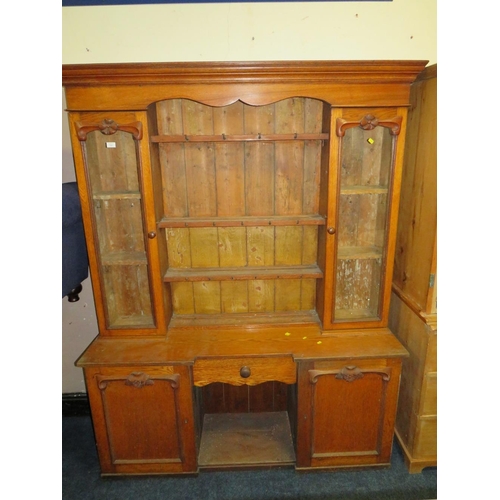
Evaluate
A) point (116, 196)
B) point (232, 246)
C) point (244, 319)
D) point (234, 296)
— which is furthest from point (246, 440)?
point (116, 196)

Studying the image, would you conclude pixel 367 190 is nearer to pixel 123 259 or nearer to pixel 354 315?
pixel 354 315

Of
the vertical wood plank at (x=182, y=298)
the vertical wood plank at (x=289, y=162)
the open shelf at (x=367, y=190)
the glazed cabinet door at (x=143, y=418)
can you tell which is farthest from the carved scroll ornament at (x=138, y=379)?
the open shelf at (x=367, y=190)

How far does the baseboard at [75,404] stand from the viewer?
2.28 metres

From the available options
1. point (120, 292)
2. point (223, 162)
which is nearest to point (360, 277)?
point (223, 162)

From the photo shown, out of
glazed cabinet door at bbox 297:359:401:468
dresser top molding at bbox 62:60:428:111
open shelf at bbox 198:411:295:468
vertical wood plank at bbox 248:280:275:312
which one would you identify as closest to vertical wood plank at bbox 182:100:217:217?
dresser top molding at bbox 62:60:428:111

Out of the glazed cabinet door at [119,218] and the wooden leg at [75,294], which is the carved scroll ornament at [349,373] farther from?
the wooden leg at [75,294]

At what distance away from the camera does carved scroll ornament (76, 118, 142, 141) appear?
1517 millimetres

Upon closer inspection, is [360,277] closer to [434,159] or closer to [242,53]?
[434,159]

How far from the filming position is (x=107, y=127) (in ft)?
4.99

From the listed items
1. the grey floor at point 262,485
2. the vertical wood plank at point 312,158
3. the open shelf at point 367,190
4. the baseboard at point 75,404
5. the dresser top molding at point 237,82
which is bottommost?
the grey floor at point 262,485

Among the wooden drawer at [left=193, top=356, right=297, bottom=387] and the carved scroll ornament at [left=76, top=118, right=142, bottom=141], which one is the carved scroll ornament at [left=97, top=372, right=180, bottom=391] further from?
the carved scroll ornament at [left=76, top=118, right=142, bottom=141]

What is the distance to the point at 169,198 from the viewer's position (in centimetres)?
186

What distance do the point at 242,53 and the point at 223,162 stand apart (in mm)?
565

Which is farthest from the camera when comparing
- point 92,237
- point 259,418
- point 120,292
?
point 259,418
